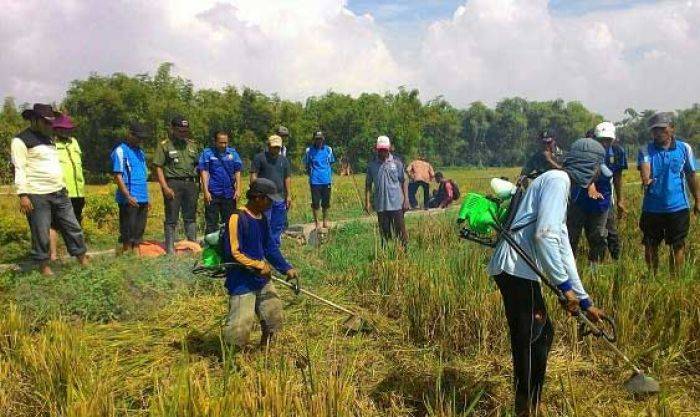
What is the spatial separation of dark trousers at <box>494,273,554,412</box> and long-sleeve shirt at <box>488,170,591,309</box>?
10 cm

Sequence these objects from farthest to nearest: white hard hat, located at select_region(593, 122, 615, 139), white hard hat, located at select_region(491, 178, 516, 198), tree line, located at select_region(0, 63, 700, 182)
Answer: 1. tree line, located at select_region(0, 63, 700, 182)
2. white hard hat, located at select_region(593, 122, 615, 139)
3. white hard hat, located at select_region(491, 178, 516, 198)

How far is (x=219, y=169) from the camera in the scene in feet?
22.6

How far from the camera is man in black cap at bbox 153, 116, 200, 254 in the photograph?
260 inches

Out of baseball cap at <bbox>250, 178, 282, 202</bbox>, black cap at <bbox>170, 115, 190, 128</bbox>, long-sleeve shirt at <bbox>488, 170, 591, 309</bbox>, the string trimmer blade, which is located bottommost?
the string trimmer blade

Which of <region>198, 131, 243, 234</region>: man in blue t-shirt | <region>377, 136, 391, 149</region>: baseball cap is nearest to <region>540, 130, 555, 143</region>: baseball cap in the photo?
<region>377, 136, 391, 149</region>: baseball cap

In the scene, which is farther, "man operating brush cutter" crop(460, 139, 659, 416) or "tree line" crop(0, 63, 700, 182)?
"tree line" crop(0, 63, 700, 182)

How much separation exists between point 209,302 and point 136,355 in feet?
3.92

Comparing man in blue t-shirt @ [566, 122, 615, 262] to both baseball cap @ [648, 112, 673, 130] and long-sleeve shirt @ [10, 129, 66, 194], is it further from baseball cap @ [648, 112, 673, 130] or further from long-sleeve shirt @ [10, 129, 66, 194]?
long-sleeve shirt @ [10, 129, 66, 194]

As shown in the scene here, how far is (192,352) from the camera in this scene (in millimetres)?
3973

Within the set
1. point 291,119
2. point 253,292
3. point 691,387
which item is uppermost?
point 291,119

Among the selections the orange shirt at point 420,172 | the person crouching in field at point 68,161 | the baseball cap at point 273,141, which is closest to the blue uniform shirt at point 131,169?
the person crouching in field at point 68,161

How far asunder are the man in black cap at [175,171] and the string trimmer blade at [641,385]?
5.07 metres

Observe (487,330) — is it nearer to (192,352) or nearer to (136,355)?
(192,352)

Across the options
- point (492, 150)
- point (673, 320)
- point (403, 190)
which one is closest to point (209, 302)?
point (403, 190)
